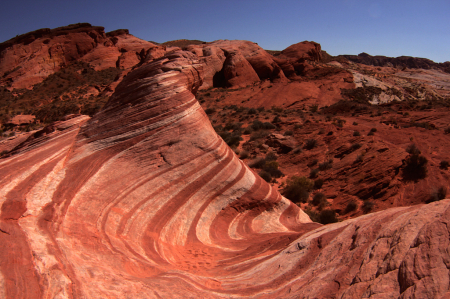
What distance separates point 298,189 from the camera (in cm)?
1308

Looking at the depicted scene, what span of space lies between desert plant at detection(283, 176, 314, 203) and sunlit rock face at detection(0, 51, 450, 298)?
14.7 feet

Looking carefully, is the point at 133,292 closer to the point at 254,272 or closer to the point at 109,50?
the point at 254,272

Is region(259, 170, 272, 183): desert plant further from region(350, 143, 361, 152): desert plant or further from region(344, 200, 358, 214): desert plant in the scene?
region(350, 143, 361, 152): desert plant

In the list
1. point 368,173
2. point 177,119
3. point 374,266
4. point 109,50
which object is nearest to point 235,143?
point 368,173

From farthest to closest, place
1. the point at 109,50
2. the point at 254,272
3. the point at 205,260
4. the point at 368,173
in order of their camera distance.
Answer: the point at 109,50 → the point at 368,173 → the point at 205,260 → the point at 254,272

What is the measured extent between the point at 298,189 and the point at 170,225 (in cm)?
872

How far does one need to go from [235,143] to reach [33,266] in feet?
54.3

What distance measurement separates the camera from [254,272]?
4.48 meters

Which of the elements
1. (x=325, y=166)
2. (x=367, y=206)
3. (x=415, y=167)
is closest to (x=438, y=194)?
(x=415, y=167)

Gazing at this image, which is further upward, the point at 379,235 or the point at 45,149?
the point at 45,149

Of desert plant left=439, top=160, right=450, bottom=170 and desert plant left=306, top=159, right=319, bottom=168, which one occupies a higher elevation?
desert plant left=306, top=159, right=319, bottom=168

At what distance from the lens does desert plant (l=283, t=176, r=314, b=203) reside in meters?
13.0

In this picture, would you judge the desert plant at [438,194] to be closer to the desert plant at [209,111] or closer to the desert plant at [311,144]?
the desert plant at [311,144]

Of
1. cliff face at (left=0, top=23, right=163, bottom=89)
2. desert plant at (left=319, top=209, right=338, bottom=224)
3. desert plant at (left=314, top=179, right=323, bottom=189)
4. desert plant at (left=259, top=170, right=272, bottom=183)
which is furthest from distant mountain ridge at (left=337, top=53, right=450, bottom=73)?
desert plant at (left=319, top=209, right=338, bottom=224)
